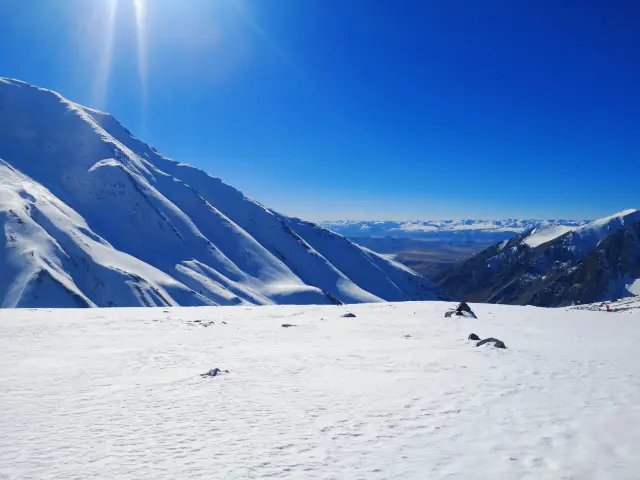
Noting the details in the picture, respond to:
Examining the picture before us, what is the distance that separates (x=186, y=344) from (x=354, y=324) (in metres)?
12.1

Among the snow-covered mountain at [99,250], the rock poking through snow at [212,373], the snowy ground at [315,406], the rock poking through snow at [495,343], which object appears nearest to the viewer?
the snowy ground at [315,406]

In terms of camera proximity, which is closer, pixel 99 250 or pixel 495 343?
pixel 495 343

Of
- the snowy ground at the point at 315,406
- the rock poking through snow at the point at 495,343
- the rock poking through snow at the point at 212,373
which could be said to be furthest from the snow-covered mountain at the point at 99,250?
the rock poking through snow at the point at 495,343

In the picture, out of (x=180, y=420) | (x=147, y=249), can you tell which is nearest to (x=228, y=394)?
(x=180, y=420)

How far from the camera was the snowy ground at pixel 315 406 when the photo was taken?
928cm

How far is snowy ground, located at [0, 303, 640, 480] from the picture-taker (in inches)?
365

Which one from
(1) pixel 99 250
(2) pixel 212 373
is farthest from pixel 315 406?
(1) pixel 99 250

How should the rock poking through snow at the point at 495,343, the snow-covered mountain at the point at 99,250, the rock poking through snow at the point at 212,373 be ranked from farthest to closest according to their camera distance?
the snow-covered mountain at the point at 99,250 → the rock poking through snow at the point at 495,343 → the rock poking through snow at the point at 212,373

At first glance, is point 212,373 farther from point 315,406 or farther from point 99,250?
point 99,250

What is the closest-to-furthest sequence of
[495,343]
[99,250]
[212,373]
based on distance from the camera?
[212,373] < [495,343] < [99,250]

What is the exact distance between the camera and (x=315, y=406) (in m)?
13.0

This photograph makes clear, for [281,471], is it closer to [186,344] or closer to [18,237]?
[186,344]

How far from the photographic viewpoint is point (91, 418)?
39.1ft

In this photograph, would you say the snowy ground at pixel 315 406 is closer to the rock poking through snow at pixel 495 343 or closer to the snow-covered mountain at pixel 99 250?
the rock poking through snow at pixel 495 343
